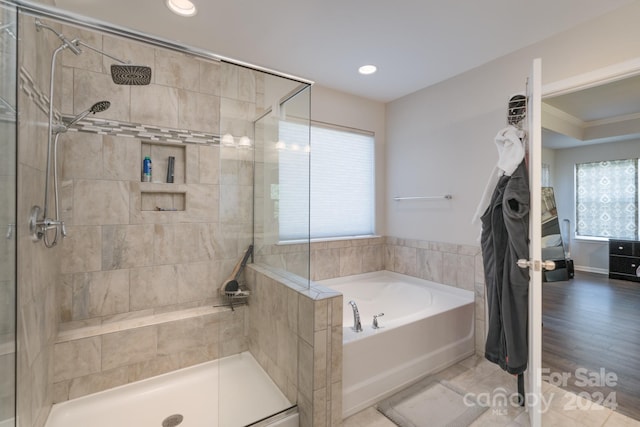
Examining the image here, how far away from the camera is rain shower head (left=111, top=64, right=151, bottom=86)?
4.83ft

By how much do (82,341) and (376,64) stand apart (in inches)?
117

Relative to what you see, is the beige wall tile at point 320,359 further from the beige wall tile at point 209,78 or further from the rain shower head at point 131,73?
the beige wall tile at point 209,78

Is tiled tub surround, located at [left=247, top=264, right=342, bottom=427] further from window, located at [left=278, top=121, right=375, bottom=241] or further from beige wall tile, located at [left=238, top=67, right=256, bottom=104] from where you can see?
beige wall tile, located at [left=238, top=67, right=256, bottom=104]

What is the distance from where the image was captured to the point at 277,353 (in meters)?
1.81

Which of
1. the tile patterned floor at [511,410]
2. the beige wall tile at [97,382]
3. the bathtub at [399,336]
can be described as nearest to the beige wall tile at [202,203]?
the beige wall tile at [97,382]

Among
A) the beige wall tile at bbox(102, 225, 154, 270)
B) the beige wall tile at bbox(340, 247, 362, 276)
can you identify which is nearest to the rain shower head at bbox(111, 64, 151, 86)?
the beige wall tile at bbox(102, 225, 154, 270)

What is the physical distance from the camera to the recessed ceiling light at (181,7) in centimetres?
167

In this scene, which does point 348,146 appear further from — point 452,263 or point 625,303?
point 625,303

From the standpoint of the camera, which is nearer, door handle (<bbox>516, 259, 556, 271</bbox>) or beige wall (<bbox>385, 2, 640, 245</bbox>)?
door handle (<bbox>516, 259, 556, 271</bbox>)

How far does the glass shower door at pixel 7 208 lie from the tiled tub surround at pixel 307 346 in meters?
1.17

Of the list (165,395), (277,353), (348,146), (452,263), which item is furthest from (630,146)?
(165,395)

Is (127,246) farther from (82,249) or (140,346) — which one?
(140,346)

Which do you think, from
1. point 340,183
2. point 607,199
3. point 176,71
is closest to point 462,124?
point 340,183

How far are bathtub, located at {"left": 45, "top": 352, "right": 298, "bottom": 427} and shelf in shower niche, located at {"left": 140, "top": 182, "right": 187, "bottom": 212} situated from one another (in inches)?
48.7
